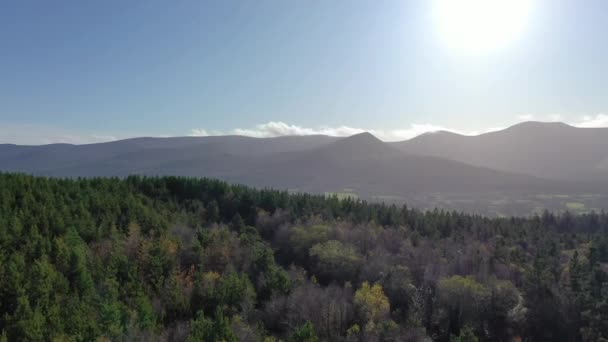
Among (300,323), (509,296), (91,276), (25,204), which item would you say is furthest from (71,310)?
(509,296)

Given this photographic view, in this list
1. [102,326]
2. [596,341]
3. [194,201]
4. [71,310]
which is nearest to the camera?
[102,326]

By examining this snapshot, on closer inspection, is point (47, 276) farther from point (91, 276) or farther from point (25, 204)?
point (25, 204)

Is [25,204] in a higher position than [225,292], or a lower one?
higher

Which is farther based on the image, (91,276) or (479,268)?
(479,268)

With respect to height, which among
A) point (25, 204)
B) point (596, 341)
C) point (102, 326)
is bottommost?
point (596, 341)

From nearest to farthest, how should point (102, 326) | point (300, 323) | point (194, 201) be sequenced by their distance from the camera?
point (102, 326), point (300, 323), point (194, 201)

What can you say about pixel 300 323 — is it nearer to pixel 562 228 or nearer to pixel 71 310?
pixel 71 310
